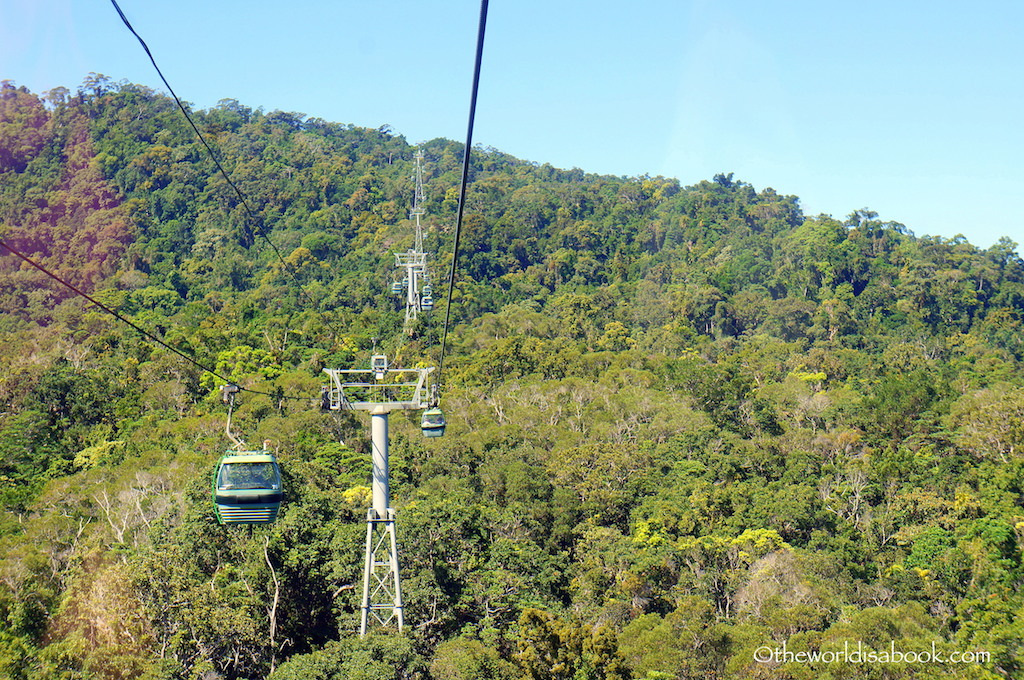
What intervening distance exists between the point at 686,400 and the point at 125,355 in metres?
28.5

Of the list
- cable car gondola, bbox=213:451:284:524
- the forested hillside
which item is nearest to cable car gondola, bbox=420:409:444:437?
the forested hillside

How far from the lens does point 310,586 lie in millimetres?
26609

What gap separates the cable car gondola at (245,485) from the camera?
14797mm

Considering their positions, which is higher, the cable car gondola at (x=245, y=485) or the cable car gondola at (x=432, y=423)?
the cable car gondola at (x=432, y=423)

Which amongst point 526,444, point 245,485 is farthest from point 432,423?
point 526,444

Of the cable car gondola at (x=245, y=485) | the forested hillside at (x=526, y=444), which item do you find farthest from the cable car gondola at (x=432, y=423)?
the cable car gondola at (x=245, y=485)

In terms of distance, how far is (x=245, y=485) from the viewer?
14812 millimetres

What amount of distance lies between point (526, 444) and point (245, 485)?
26243mm

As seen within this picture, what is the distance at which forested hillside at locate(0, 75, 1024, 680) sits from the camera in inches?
917

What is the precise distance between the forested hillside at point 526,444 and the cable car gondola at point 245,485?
246 inches

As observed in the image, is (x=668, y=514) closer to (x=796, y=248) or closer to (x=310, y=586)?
(x=310, y=586)

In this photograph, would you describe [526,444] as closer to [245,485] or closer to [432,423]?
[432,423]

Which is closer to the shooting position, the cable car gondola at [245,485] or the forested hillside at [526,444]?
the cable car gondola at [245,485]

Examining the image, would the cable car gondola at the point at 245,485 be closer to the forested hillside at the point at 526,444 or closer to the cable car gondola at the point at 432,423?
the cable car gondola at the point at 432,423
